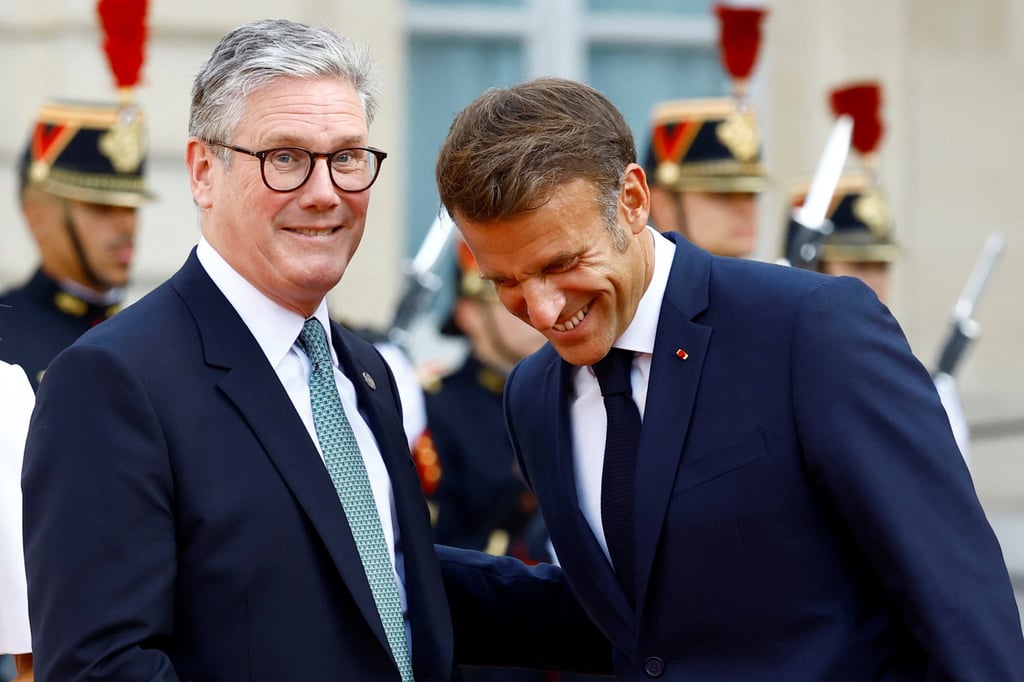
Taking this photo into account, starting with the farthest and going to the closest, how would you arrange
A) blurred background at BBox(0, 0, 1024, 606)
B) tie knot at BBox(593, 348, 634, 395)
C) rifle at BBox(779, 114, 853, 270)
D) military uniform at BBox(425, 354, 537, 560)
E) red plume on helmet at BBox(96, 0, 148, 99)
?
blurred background at BBox(0, 0, 1024, 606), military uniform at BBox(425, 354, 537, 560), rifle at BBox(779, 114, 853, 270), red plume on helmet at BBox(96, 0, 148, 99), tie knot at BBox(593, 348, 634, 395)

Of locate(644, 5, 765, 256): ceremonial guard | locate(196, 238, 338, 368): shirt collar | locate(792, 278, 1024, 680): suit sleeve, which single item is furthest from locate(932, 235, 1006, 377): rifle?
locate(196, 238, 338, 368): shirt collar

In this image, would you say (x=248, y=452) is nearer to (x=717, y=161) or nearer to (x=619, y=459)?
(x=619, y=459)

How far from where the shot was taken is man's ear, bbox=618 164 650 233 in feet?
9.18

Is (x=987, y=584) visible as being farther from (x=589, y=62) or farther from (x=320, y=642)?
(x=589, y=62)

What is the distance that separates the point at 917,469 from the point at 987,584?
0.21 metres

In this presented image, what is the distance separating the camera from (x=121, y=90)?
5555 mm

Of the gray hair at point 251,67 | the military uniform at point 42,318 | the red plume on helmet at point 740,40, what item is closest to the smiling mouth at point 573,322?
the gray hair at point 251,67

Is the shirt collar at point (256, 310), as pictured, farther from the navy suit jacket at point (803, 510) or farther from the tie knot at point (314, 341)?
the navy suit jacket at point (803, 510)

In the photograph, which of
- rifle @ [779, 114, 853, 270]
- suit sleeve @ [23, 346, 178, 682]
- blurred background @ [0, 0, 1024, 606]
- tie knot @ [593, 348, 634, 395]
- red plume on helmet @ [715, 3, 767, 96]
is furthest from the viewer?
blurred background @ [0, 0, 1024, 606]

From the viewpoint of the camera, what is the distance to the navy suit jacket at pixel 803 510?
104 inches

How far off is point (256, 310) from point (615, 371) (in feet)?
2.00

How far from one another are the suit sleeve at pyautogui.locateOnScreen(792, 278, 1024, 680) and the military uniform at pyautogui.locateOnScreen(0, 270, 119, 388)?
2.81 m

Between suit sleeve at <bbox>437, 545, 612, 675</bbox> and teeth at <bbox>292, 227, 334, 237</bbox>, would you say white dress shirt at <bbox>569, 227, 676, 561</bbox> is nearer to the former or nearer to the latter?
suit sleeve at <bbox>437, 545, 612, 675</bbox>

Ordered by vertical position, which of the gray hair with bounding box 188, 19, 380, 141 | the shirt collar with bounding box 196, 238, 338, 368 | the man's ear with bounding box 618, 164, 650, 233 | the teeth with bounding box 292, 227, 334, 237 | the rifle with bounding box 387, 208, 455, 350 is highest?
the gray hair with bounding box 188, 19, 380, 141
